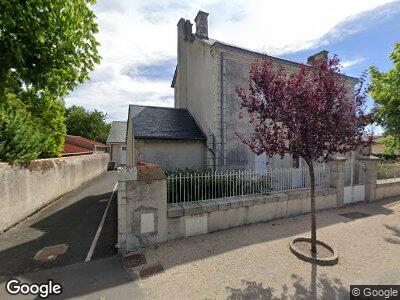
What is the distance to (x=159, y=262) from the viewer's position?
5230 millimetres

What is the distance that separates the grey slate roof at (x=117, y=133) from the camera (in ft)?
101

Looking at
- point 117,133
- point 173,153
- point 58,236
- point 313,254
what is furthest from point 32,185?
point 117,133

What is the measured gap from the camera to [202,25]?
13.1 metres

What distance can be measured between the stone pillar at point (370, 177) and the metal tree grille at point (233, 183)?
2032 mm

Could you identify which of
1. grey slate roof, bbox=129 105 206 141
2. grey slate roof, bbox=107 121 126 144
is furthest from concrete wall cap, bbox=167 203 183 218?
grey slate roof, bbox=107 121 126 144

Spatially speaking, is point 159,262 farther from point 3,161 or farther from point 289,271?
point 3,161

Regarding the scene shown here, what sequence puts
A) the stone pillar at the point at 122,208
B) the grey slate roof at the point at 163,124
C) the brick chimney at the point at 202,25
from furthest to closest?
the brick chimney at the point at 202,25 → the grey slate roof at the point at 163,124 → the stone pillar at the point at 122,208

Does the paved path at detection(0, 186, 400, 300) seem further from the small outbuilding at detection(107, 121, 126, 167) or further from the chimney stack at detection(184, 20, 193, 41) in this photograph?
the small outbuilding at detection(107, 121, 126, 167)

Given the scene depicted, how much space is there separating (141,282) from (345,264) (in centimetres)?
428

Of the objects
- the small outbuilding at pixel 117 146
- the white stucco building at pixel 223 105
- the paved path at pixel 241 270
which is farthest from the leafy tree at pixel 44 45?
the small outbuilding at pixel 117 146

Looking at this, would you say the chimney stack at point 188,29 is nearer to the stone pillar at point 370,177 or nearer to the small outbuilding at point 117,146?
the stone pillar at point 370,177

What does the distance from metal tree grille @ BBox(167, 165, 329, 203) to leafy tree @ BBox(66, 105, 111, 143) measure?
37726 mm

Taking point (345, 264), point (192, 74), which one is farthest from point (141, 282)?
point (192, 74)

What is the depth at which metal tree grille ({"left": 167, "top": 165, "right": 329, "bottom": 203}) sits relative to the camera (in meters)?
7.03
